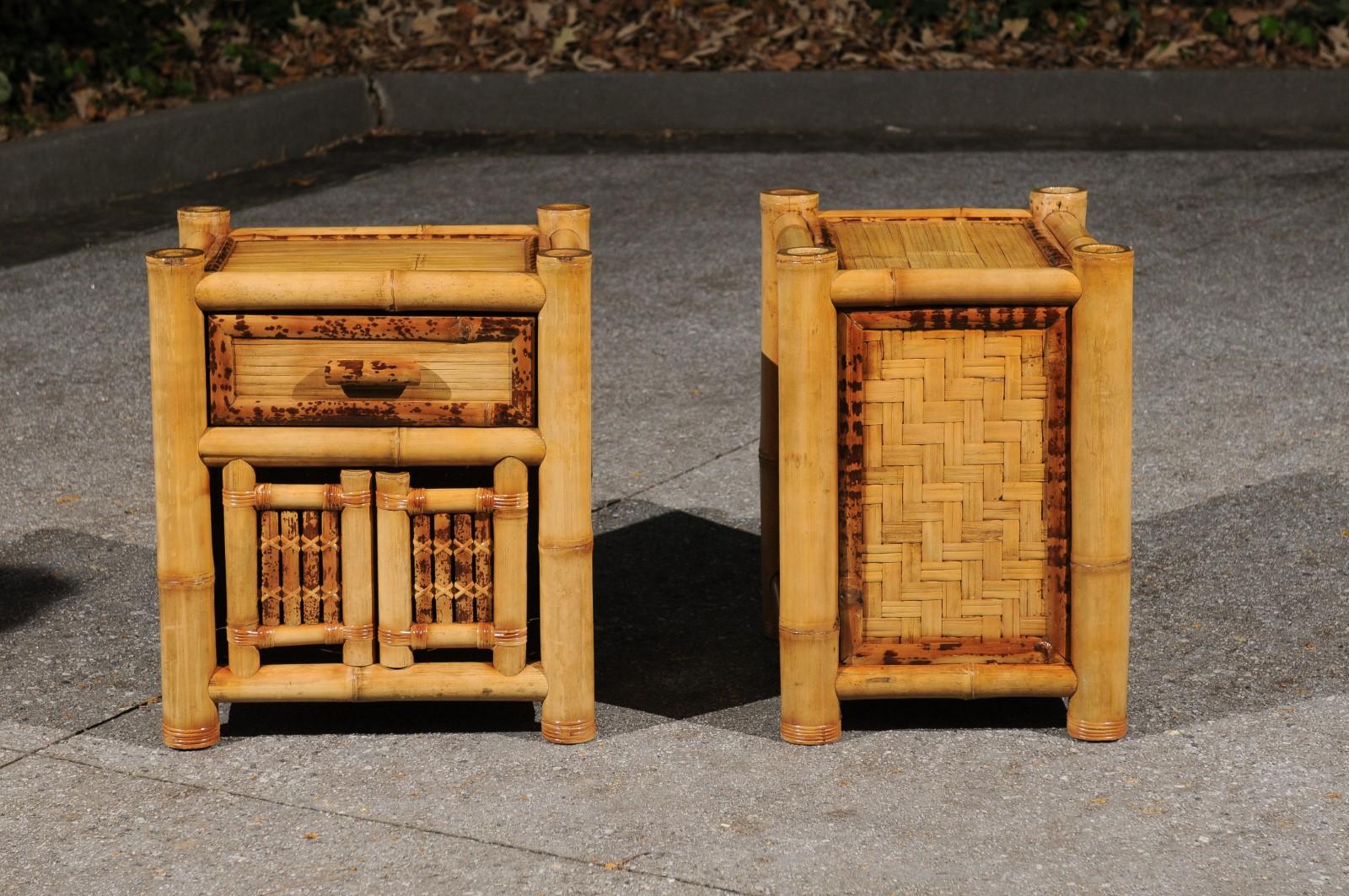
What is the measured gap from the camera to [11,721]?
4203 millimetres

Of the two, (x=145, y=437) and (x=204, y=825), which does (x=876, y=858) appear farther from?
(x=145, y=437)

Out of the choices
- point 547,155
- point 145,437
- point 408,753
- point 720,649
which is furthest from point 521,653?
point 547,155

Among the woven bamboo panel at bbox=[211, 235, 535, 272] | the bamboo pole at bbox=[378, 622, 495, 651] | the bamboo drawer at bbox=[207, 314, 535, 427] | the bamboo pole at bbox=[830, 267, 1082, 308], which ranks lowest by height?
the bamboo pole at bbox=[378, 622, 495, 651]

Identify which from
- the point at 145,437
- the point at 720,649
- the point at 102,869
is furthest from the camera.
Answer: the point at 145,437

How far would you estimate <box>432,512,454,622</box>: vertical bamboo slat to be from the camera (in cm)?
407

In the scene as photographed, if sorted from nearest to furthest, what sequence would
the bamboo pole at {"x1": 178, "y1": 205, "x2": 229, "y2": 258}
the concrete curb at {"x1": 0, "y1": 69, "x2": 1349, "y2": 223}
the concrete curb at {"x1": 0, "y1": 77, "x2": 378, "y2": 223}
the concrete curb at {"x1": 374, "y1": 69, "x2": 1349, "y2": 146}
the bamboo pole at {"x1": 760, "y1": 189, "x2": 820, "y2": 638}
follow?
the bamboo pole at {"x1": 178, "y1": 205, "x2": 229, "y2": 258} → the bamboo pole at {"x1": 760, "y1": 189, "x2": 820, "y2": 638} → the concrete curb at {"x1": 0, "y1": 77, "x2": 378, "y2": 223} → the concrete curb at {"x1": 0, "y1": 69, "x2": 1349, "y2": 223} → the concrete curb at {"x1": 374, "y1": 69, "x2": 1349, "y2": 146}

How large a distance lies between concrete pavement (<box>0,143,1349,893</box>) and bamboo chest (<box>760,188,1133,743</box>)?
15 centimetres

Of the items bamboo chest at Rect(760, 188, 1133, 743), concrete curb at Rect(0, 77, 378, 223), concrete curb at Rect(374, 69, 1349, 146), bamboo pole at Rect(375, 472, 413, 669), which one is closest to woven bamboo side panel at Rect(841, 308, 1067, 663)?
bamboo chest at Rect(760, 188, 1133, 743)

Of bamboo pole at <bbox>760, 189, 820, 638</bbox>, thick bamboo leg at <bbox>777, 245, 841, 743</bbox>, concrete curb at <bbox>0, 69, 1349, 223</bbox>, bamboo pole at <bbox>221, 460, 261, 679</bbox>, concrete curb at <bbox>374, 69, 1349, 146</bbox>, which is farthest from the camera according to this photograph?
concrete curb at <bbox>374, 69, 1349, 146</bbox>

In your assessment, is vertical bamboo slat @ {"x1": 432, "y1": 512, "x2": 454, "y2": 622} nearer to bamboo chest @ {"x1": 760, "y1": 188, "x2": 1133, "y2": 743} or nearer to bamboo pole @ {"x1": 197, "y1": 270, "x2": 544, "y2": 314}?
bamboo pole @ {"x1": 197, "y1": 270, "x2": 544, "y2": 314}

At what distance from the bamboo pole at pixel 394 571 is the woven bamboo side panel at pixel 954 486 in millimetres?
867

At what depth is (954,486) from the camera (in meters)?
4.01

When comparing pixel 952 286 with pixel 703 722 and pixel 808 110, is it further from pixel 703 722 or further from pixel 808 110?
pixel 808 110

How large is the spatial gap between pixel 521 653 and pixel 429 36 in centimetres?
896
